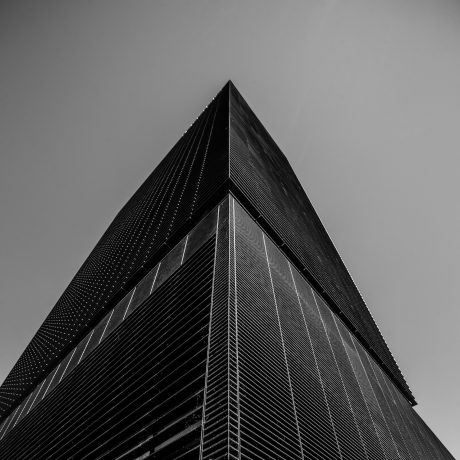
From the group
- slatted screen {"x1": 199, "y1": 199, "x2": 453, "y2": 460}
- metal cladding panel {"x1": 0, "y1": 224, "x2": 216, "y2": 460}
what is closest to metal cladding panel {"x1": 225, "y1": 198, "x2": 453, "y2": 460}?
slatted screen {"x1": 199, "y1": 199, "x2": 453, "y2": 460}

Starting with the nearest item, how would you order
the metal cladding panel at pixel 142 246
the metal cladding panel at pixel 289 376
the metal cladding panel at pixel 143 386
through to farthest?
the metal cladding panel at pixel 289 376, the metal cladding panel at pixel 143 386, the metal cladding panel at pixel 142 246

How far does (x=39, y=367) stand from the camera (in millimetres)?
11703

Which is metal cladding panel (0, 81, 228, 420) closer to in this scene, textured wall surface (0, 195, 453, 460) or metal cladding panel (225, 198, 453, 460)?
textured wall surface (0, 195, 453, 460)

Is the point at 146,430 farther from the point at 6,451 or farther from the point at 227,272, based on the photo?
the point at 6,451

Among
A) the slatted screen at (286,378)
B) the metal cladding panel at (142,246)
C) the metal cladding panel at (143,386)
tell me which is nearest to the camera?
the slatted screen at (286,378)

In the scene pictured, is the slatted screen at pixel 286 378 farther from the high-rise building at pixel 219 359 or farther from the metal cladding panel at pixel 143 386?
the metal cladding panel at pixel 143 386

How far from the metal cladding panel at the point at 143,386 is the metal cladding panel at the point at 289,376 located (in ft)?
1.41

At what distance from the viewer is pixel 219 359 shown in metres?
3.60

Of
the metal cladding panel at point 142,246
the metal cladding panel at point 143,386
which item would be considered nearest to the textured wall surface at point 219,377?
the metal cladding panel at point 143,386

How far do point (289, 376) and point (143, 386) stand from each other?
1863mm

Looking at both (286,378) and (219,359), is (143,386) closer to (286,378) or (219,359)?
(219,359)

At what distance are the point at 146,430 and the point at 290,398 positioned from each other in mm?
1675

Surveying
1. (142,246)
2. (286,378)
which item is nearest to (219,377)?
(286,378)

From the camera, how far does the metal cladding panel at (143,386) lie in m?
3.58
